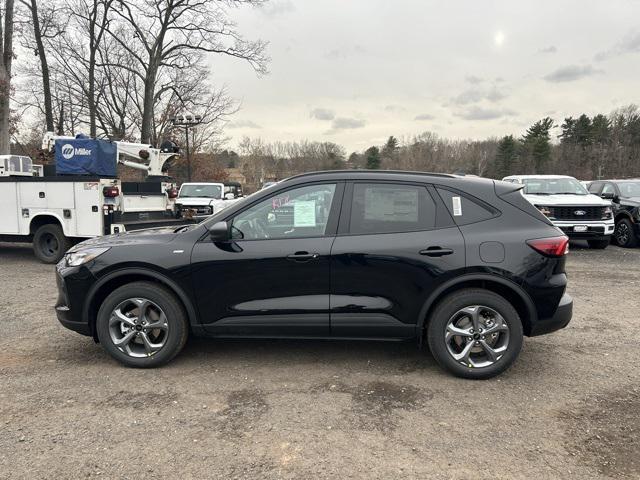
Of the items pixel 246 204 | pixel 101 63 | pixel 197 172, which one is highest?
pixel 101 63

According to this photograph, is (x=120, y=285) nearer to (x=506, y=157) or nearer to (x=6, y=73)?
(x=6, y=73)

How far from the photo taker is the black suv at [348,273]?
12.4 feet

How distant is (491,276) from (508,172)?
68.3 meters

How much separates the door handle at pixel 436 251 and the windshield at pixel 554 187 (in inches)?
382

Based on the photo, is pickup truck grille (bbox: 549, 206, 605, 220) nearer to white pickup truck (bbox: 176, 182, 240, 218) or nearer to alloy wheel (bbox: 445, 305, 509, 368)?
alloy wheel (bbox: 445, 305, 509, 368)

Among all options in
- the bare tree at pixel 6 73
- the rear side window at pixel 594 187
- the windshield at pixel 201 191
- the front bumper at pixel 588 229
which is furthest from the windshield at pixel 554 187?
the bare tree at pixel 6 73

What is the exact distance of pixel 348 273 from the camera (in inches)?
151

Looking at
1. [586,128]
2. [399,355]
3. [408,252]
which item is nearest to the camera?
[408,252]

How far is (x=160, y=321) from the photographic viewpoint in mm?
4004

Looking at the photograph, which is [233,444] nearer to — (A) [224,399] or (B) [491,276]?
(A) [224,399]

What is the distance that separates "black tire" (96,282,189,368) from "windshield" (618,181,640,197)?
12.8 metres

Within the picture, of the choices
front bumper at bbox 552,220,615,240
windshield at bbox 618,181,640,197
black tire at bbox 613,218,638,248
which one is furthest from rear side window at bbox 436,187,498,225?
windshield at bbox 618,181,640,197

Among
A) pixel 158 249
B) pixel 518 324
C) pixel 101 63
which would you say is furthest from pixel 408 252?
pixel 101 63

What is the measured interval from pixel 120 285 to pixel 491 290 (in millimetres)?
3218
